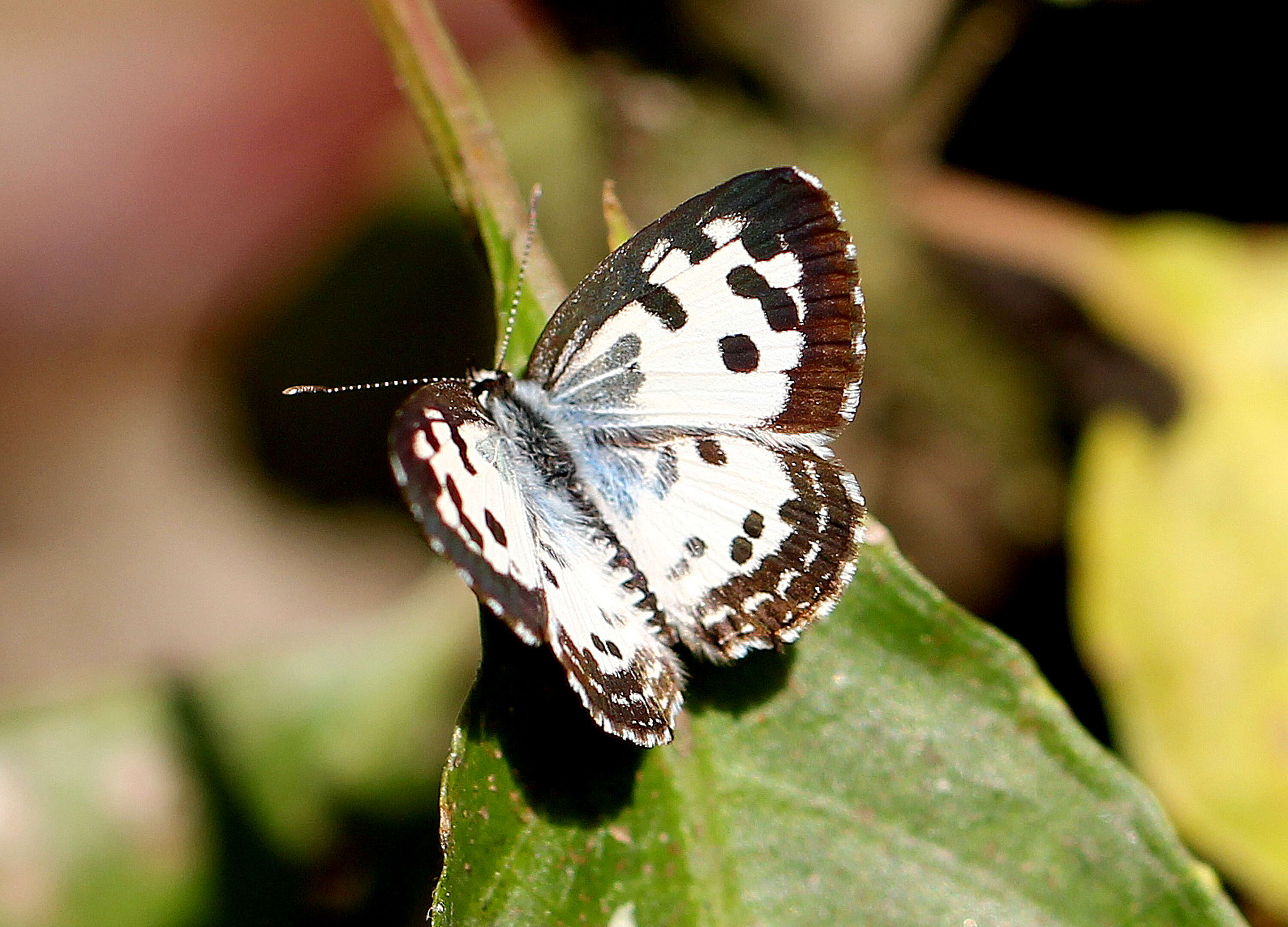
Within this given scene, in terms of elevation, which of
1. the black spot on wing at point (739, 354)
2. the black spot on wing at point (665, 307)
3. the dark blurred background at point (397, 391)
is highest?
the black spot on wing at point (665, 307)

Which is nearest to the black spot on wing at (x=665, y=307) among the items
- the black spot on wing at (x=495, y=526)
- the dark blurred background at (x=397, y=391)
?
the black spot on wing at (x=495, y=526)

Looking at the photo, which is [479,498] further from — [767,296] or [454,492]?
[767,296]

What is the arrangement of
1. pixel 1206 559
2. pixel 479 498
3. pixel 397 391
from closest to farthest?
pixel 479 498, pixel 1206 559, pixel 397 391

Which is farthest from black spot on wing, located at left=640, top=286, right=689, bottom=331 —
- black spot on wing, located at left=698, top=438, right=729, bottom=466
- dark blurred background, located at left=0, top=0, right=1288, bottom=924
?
dark blurred background, located at left=0, top=0, right=1288, bottom=924

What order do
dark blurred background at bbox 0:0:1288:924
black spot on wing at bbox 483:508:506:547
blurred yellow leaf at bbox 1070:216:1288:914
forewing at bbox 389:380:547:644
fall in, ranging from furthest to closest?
dark blurred background at bbox 0:0:1288:924 → blurred yellow leaf at bbox 1070:216:1288:914 → black spot on wing at bbox 483:508:506:547 → forewing at bbox 389:380:547:644

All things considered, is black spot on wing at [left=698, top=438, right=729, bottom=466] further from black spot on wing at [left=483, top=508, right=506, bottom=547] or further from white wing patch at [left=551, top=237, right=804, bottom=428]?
black spot on wing at [left=483, top=508, right=506, bottom=547]

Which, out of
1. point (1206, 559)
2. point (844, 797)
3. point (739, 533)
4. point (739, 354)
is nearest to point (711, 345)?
point (739, 354)

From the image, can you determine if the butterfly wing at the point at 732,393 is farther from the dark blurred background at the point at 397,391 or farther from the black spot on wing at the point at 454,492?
the dark blurred background at the point at 397,391
